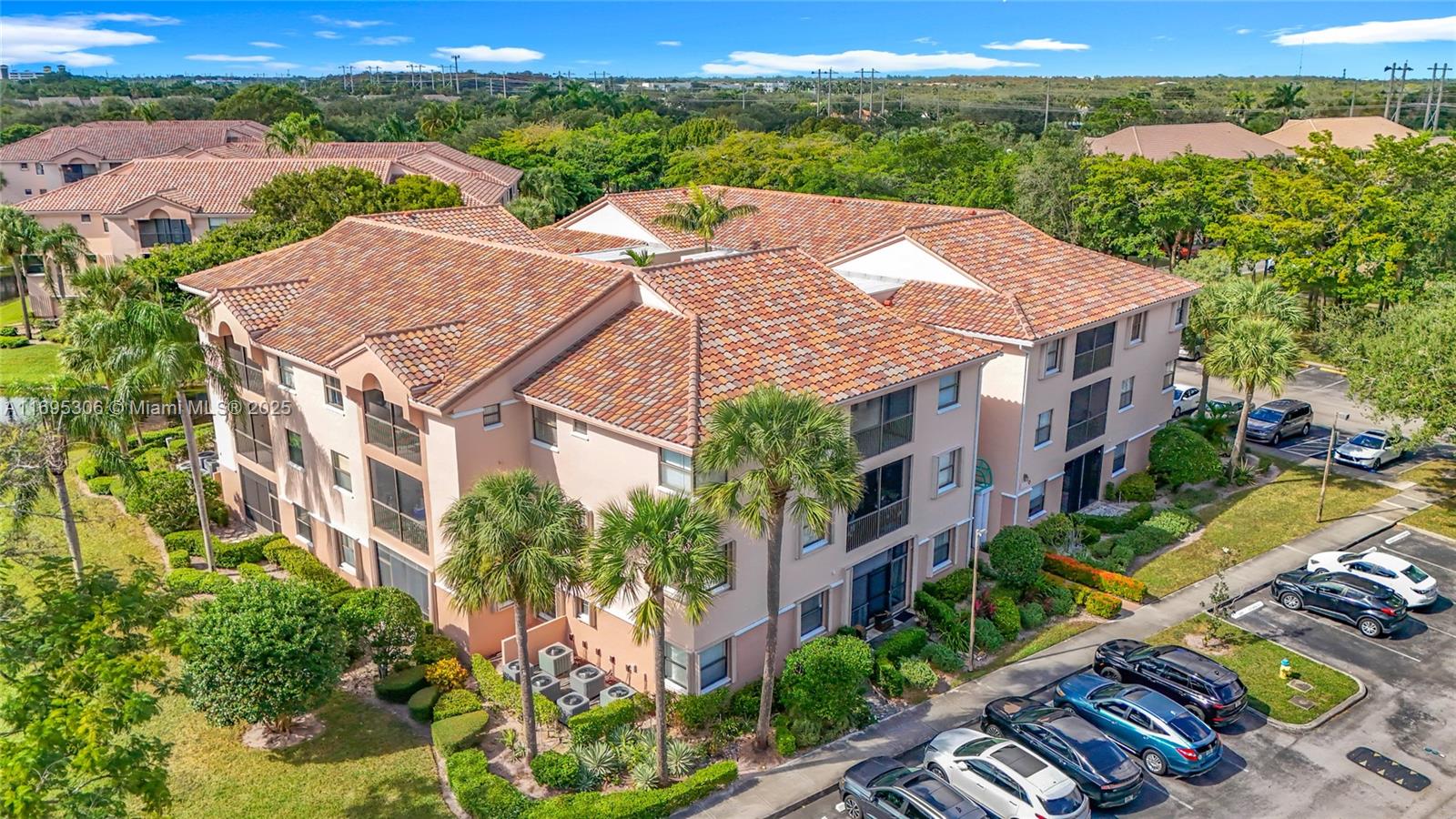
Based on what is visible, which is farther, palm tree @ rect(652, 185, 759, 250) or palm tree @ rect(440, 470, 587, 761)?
palm tree @ rect(652, 185, 759, 250)

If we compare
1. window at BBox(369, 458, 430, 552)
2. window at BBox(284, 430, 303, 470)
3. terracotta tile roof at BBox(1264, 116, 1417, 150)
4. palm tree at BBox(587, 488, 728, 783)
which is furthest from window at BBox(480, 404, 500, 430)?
terracotta tile roof at BBox(1264, 116, 1417, 150)

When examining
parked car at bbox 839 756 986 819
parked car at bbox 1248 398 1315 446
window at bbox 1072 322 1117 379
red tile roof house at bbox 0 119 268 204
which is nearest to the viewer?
parked car at bbox 839 756 986 819

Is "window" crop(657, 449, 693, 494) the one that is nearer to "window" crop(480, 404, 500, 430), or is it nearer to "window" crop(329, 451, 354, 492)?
"window" crop(480, 404, 500, 430)

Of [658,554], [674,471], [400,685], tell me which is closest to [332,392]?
[400,685]

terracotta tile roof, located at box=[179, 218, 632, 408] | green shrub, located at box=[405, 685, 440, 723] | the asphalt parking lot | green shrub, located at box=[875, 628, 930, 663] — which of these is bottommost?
the asphalt parking lot

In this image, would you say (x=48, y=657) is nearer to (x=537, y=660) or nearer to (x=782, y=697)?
(x=537, y=660)

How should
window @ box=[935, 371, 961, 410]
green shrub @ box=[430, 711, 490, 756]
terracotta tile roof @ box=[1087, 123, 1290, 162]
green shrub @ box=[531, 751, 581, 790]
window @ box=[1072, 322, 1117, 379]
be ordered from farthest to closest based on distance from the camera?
terracotta tile roof @ box=[1087, 123, 1290, 162] < window @ box=[1072, 322, 1117, 379] < window @ box=[935, 371, 961, 410] < green shrub @ box=[430, 711, 490, 756] < green shrub @ box=[531, 751, 581, 790]

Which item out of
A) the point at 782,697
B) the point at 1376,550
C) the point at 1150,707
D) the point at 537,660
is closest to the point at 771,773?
the point at 782,697
